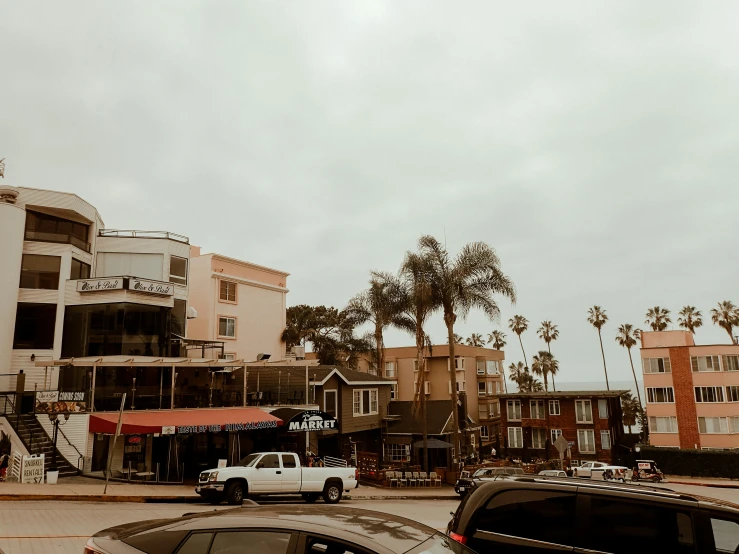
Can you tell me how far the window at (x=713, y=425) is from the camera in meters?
48.4

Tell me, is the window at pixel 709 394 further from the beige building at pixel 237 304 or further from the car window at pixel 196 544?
the car window at pixel 196 544

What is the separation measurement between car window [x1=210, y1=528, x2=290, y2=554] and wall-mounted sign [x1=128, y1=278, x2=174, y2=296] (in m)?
27.9

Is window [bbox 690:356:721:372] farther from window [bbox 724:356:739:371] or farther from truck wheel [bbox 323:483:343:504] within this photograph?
truck wheel [bbox 323:483:343:504]

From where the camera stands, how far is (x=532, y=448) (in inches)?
2125

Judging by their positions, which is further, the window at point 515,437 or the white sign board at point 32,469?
the window at point 515,437

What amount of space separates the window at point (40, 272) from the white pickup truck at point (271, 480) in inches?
682

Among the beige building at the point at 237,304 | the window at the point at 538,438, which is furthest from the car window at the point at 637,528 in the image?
the window at the point at 538,438

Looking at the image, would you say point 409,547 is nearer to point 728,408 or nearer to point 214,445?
point 214,445

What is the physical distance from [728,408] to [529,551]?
171 feet

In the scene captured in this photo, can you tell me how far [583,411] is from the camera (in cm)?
5178

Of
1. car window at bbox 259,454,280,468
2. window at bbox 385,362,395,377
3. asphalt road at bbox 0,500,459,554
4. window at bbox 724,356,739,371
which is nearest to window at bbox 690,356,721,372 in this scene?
window at bbox 724,356,739,371

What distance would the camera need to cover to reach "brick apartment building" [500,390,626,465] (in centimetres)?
5059

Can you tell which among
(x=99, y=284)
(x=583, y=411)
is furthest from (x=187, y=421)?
(x=583, y=411)

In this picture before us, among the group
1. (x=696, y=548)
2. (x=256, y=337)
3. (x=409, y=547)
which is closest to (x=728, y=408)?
(x=256, y=337)
